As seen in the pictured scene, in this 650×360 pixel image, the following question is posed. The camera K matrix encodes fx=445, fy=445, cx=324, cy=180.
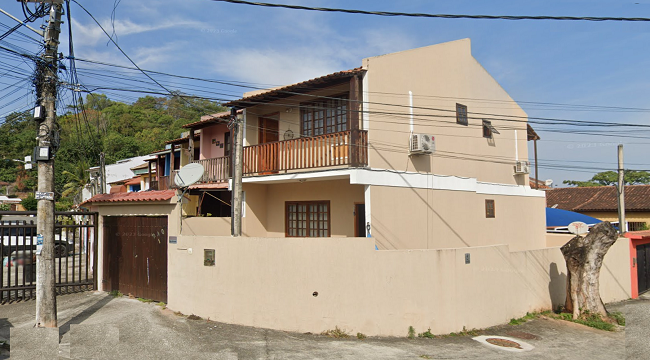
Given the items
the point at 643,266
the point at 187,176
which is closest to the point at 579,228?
the point at 643,266

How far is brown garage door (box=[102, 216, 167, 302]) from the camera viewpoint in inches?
407

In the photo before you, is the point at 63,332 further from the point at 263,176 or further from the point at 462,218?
the point at 462,218

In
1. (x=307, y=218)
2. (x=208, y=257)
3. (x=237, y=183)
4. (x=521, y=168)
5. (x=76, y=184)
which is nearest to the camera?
(x=208, y=257)

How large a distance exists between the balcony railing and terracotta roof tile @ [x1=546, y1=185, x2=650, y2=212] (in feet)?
73.6

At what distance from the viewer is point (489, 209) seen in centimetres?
1495

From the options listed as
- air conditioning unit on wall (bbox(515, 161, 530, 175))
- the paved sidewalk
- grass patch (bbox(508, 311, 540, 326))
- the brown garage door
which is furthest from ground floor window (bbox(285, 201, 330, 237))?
air conditioning unit on wall (bbox(515, 161, 530, 175))

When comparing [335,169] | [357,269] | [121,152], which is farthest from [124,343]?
[121,152]

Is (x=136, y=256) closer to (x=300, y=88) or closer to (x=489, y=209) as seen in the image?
(x=300, y=88)

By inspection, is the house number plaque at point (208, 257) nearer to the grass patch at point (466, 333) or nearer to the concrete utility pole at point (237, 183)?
the concrete utility pole at point (237, 183)

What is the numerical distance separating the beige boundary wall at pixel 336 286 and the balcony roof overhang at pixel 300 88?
4.58 meters

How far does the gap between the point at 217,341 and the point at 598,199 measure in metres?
28.6

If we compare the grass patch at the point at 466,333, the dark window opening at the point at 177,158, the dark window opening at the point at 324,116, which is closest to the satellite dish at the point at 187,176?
the dark window opening at the point at 324,116

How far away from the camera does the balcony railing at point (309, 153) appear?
432 inches

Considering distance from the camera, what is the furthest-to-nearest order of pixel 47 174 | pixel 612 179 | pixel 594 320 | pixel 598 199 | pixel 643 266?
pixel 612 179 → pixel 598 199 → pixel 643 266 → pixel 594 320 → pixel 47 174
